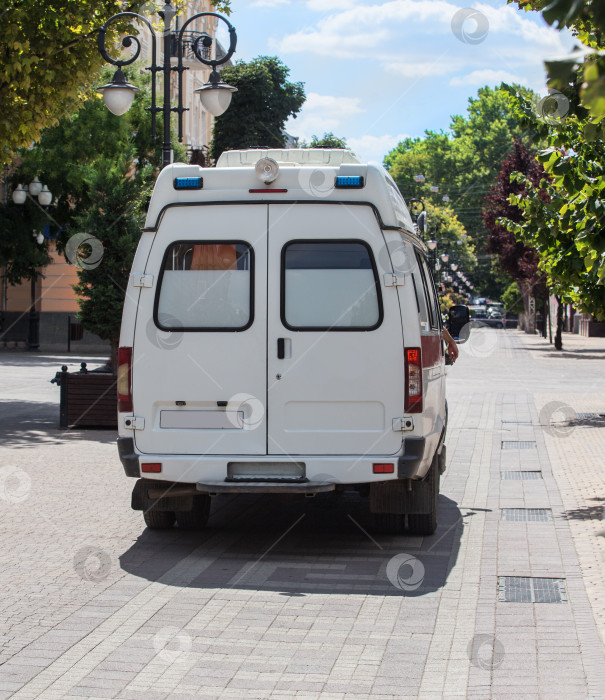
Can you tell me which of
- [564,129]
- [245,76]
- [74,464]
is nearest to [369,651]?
[564,129]

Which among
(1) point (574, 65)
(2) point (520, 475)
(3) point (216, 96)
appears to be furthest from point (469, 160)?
(1) point (574, 65)

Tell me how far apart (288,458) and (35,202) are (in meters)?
30.2

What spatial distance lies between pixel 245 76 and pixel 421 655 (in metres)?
51.2

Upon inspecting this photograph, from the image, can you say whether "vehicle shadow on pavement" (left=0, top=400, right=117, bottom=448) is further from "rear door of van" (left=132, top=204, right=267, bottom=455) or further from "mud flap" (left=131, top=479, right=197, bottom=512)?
"rear door of van" (left=132, top=204, right=267, bottom=455)

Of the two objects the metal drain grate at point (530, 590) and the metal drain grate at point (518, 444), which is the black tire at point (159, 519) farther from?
the metal drain grate at point (518, 444)

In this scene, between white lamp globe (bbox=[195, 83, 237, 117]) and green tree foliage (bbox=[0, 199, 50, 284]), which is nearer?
white lamp globe (bbox=[195, 83, 237, 117])

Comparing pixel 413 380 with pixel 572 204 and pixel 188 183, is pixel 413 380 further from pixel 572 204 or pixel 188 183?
pixel 572 204

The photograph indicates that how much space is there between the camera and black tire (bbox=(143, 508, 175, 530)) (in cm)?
800

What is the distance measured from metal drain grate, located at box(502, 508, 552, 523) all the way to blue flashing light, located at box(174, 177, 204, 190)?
3.71 m

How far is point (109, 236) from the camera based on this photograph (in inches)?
609

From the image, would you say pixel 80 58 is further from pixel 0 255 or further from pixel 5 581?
→ pixel 0 255

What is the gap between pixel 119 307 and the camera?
15.5 m

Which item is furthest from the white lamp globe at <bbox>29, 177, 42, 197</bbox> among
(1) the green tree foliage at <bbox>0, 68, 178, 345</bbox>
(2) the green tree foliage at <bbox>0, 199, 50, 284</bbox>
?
(2) the green tree foliage at <bbox>0, 199, 50, 284</bbox>

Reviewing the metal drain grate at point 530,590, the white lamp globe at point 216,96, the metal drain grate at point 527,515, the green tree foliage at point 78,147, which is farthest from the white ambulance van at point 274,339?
the green tree foliage at point 78,147
